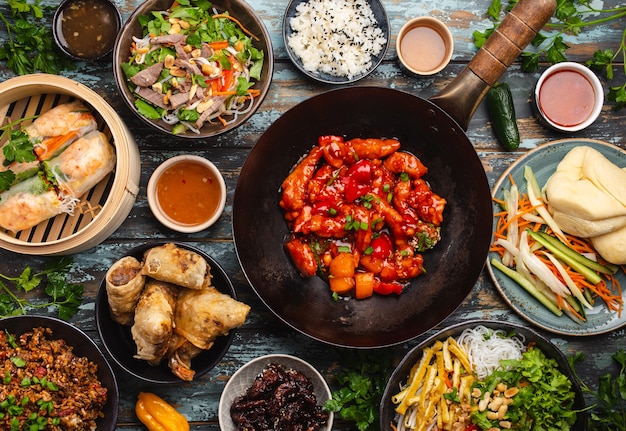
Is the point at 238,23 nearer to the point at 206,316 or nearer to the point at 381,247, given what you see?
the point at 381,247

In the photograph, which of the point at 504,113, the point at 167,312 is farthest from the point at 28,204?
the point at 504,113

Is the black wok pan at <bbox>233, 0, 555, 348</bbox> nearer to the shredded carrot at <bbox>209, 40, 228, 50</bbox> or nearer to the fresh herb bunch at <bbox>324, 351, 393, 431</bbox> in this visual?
the fresh herb bunch at <bbox>324, 351, 393, 431</bbox>

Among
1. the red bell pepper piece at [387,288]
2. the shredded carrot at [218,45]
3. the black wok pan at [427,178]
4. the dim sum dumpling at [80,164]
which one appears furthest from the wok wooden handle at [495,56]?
the dim sum dumpling at [80,164]

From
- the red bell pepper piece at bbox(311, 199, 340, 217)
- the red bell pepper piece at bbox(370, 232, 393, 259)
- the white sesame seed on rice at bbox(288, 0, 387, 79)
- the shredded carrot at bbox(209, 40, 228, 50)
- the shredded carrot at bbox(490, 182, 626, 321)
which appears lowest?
the red bell pepper piece at bbox(370, 232, 393, 259)

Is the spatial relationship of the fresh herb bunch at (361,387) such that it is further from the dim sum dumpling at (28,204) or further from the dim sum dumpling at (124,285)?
the dim sum dumpling at (28,204)

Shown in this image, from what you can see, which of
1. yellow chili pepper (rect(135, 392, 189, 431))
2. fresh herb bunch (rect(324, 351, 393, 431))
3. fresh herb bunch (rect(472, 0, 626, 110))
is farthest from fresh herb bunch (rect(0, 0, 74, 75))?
fresh herb bunch (rect(472, 0, 626, 110))

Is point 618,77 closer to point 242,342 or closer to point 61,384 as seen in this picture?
point 242,342

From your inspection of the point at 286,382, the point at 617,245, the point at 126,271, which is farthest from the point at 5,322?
the point at 617,245
